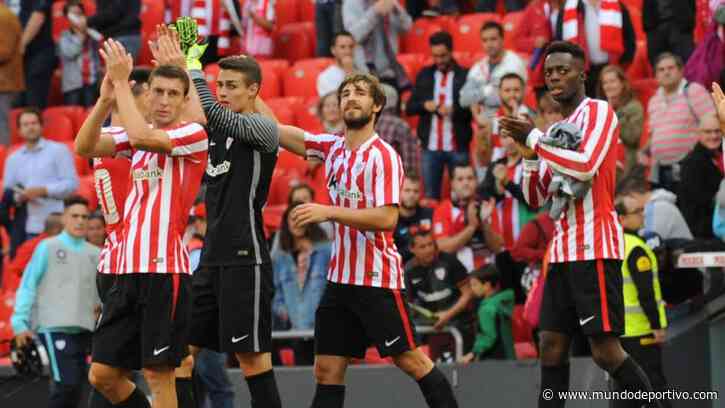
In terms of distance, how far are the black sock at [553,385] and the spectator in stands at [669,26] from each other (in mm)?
6186

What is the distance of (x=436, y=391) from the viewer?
26.6 feet

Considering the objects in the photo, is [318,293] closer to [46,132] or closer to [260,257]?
[260,257]

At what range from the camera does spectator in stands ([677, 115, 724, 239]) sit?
37.3 ft

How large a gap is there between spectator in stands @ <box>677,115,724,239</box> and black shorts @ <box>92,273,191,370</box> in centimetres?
496

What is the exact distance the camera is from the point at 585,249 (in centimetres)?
823

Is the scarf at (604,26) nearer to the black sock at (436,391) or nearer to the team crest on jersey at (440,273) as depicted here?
the team crest on jersey at (440,273)

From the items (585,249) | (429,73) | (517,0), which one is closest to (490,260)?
(429,73)

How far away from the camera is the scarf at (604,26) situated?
13.4 metres

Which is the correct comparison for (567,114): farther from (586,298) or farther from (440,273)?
(440,273)

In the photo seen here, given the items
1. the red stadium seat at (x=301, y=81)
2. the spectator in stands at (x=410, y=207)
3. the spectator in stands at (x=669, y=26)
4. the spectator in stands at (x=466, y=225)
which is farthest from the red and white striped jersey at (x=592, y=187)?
the red stadium seat at (x=301, y=81)

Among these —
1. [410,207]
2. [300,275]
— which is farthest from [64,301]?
[410,207]

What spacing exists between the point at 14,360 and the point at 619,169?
4.89m

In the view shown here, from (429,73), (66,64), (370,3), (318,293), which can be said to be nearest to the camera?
(318,293)

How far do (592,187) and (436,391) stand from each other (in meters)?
1.38
